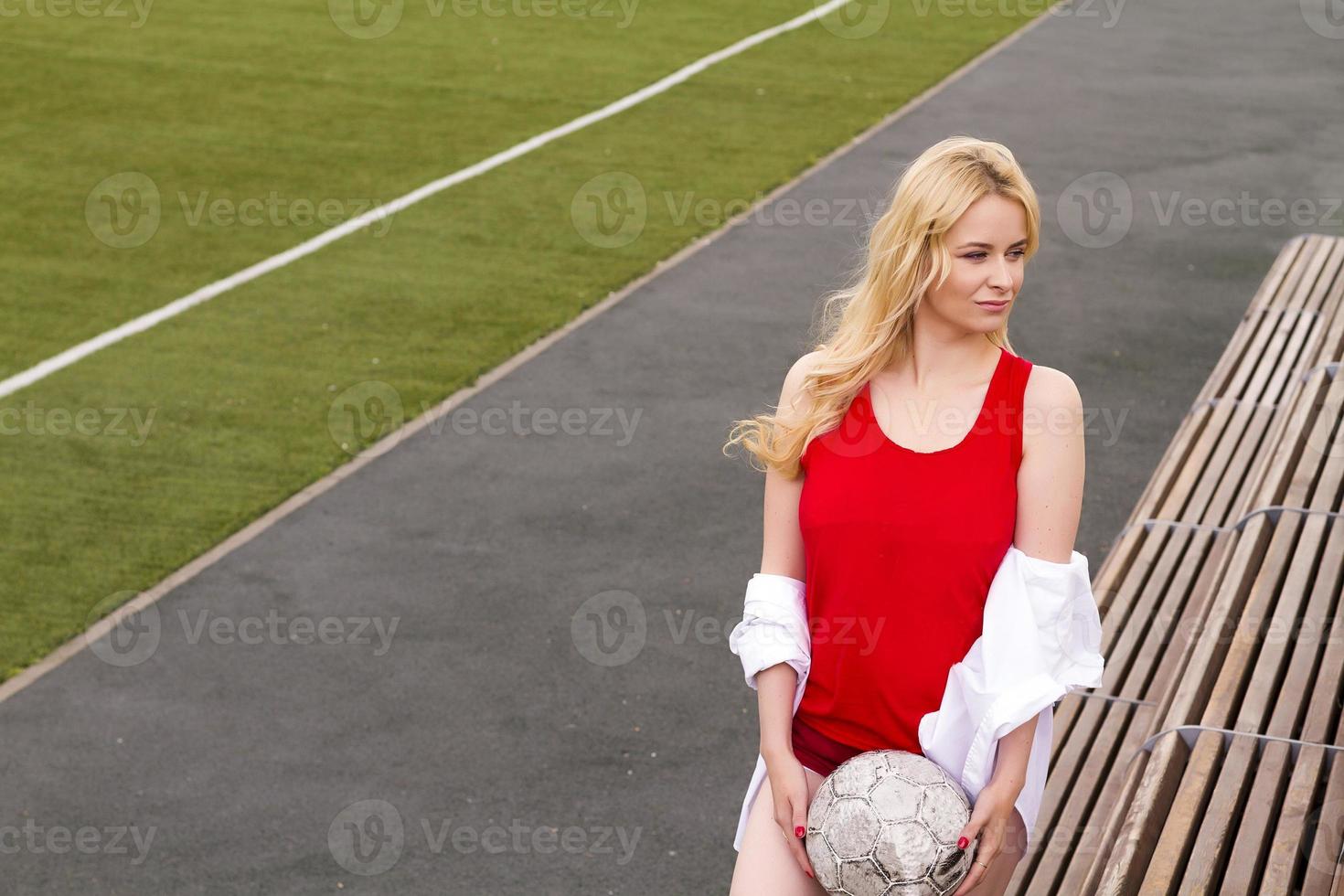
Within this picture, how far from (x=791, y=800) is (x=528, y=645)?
13.1ft

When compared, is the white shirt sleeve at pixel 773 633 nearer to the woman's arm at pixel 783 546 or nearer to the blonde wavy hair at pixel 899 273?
the woman's arm at pixel 783 546

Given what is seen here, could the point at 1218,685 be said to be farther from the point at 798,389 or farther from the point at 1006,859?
Answer: the point at 798,389

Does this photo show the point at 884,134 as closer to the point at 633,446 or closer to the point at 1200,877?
the point at 633,446

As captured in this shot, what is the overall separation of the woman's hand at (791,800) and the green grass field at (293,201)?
15.6ft

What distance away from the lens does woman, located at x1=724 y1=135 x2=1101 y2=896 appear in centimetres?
340

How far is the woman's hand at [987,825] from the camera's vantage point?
11.0 feet

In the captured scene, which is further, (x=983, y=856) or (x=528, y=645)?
(x=528, y=645)

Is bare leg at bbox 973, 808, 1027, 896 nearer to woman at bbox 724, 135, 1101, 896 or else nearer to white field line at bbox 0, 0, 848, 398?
woman at bbox 724, 135, 1101, 896

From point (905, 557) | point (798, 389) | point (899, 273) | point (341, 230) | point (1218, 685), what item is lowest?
point (1218, 685)

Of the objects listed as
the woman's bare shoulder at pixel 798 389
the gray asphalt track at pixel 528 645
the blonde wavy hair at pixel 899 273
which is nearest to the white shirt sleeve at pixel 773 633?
the blonde wavy hair at pixel 899 273

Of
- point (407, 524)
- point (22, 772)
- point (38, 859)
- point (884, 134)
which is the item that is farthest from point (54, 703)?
point (884, 134)

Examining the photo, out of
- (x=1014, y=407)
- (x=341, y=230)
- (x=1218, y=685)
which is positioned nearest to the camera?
(x=1014, y=407)

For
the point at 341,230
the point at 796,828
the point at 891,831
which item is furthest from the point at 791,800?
the point at 341,230

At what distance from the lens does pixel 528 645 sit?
24.1ft
